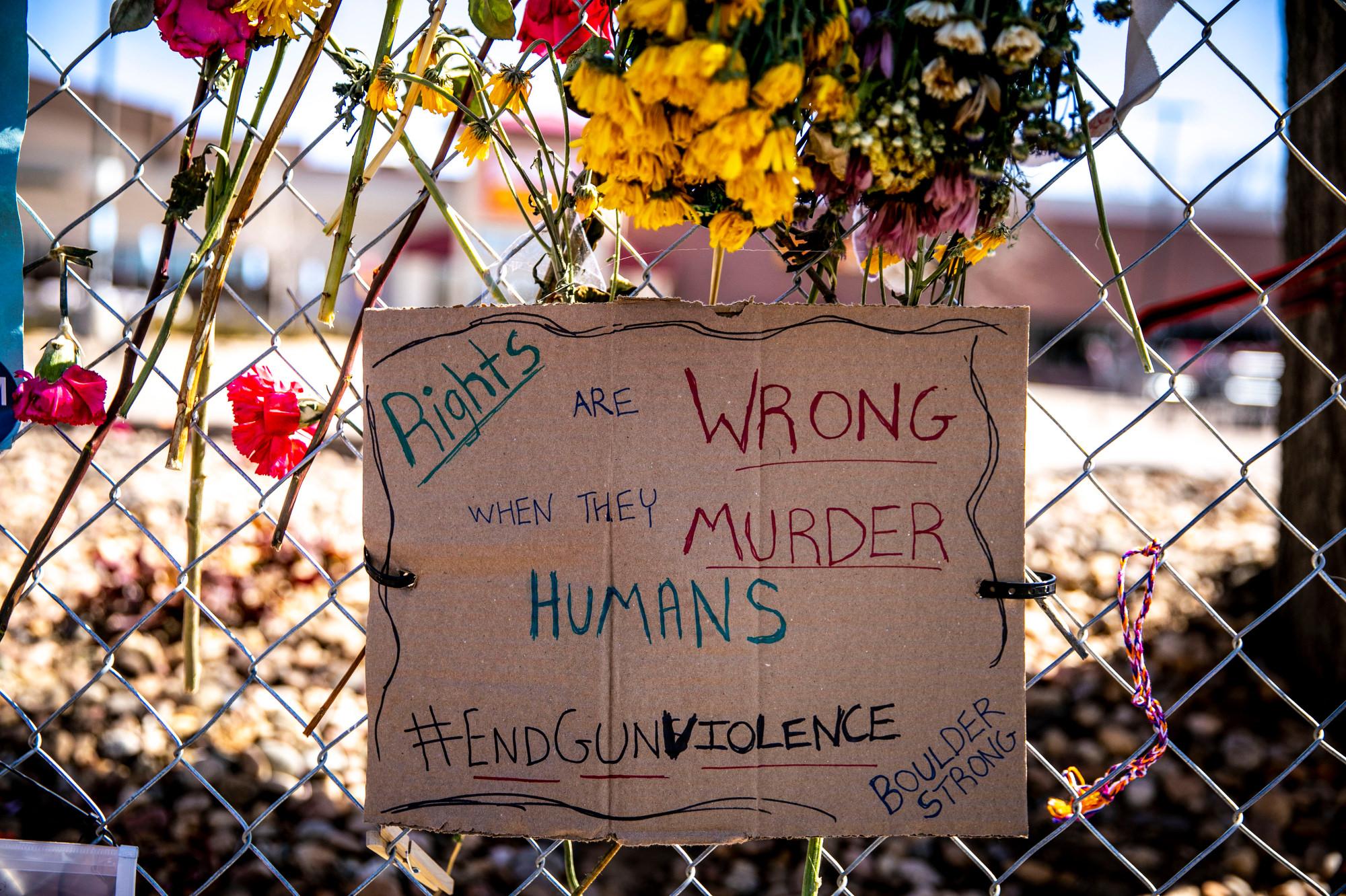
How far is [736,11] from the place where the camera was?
2.06 ft

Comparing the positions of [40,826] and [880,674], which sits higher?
[880,674]

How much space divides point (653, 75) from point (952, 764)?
0.68 m

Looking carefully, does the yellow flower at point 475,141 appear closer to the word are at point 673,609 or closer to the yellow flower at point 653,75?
the yellow flower at point 653,75

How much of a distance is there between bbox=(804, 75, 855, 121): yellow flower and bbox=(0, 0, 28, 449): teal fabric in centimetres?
85

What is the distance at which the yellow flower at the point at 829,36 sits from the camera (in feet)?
2.19

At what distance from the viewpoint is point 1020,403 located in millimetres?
870

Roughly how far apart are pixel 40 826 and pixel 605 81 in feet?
5.11

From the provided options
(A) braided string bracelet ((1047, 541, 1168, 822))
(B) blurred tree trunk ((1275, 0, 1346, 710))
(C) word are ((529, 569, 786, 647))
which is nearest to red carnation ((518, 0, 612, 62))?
(C) word are ((529, 569, 786, 647))

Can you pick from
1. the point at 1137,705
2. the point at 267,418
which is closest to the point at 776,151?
the point at 267,418

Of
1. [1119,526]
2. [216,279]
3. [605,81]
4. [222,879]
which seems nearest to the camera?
[605,81]

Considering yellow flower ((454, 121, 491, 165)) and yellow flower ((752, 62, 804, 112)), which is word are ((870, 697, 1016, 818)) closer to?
yellow flower ((752, 62, 804, 112))

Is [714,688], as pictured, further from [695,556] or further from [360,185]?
[360,185]

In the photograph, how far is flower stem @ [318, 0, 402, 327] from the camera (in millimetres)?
871

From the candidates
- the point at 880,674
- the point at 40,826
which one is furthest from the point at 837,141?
the point at 40,826
